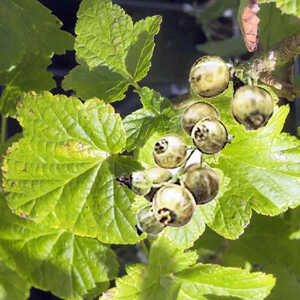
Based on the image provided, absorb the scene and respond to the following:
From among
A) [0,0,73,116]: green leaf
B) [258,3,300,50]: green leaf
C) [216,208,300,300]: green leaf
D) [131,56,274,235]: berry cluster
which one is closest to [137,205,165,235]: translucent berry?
[131,56,274,235]: berry cluster

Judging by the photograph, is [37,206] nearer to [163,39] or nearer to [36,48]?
[36,48]

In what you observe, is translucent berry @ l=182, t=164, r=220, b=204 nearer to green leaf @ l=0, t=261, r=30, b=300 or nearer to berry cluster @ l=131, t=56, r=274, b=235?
berry cluster @ l=131, t=56, r=274, b=235

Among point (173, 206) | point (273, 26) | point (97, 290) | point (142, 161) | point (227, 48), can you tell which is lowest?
point (97, 290)

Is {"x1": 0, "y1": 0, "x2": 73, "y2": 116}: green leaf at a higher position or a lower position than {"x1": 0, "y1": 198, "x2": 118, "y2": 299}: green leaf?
higher

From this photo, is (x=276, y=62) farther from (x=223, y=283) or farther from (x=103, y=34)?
(x=223, y=283)

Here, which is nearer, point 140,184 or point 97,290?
point 140,184

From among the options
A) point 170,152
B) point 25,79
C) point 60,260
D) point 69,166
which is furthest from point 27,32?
point 170,152

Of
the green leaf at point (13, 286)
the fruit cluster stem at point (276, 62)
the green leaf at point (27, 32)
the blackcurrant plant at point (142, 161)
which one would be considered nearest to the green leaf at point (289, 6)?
the blackcurrant plant at point (142, 161)

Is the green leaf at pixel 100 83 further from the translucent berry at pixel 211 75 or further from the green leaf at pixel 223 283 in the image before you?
the green leaf at pixel 223 283
